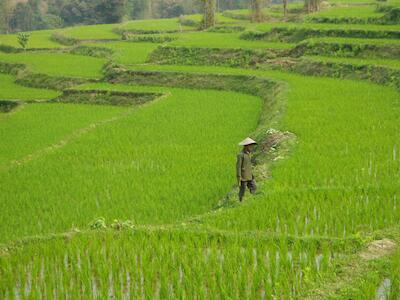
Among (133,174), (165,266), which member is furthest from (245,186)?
(133,174)

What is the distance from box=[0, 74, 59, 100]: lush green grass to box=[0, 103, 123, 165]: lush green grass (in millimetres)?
1946

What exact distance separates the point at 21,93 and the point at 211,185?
16346 mm

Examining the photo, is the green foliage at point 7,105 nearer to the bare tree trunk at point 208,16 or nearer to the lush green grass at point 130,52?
the lush green grass at point 130,52

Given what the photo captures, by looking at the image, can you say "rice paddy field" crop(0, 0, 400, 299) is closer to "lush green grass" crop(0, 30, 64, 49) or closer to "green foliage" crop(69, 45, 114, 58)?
"green foliage" crop(69, 45, 114, 58)

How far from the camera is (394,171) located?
8445mm

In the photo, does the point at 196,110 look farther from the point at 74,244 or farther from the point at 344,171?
the point at 74,244

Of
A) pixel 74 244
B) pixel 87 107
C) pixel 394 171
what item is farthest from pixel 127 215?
pixel 87 107

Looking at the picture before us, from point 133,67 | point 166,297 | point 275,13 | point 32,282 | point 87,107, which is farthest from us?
point 275,13

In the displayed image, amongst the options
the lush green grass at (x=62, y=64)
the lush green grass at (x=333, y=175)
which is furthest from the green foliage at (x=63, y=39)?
the lush green grass at (x=333, y=175)

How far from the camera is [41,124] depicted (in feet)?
53.9

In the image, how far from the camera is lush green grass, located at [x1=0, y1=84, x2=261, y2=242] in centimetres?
845

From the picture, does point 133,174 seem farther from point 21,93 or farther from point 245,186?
point 21,93

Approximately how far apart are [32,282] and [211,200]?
3585mm

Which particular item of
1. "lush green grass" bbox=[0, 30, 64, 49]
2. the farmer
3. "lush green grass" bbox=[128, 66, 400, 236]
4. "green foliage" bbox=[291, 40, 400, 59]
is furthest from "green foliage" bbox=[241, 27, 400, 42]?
"lush green grass" bbox=[0, 30, 64, 49]
